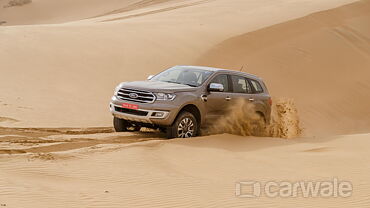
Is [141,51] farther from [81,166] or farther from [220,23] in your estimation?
[81,166]

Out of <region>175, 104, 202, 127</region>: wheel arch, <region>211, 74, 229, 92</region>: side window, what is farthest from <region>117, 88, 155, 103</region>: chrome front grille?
<region>211, 74, 229, 92</region>: side window

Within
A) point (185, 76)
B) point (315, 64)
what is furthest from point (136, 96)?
point (315, 64)

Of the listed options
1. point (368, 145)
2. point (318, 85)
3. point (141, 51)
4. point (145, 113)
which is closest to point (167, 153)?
point (145, 113)

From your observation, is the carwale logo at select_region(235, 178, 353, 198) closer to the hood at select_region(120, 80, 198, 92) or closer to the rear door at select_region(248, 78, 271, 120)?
the hood at select_region(120, 80, 198, 92)

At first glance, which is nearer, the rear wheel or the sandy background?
the sandy background

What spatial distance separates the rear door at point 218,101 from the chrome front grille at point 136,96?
4.30ft

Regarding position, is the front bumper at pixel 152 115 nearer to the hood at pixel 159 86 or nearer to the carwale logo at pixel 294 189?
the hood at pixel 159 86

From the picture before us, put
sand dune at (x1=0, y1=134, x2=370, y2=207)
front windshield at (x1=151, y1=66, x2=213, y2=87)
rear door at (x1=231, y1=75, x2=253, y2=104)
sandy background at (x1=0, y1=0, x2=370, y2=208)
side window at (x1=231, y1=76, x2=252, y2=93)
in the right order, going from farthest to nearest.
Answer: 1. side window at (x1=231, y1=76, x2=252, y2=93)
2. rear door at (x1=231, y1=75, x2=253, y2=104)
3. front windshield at (x1=151, y1=66, x2=213, y2=87)
4. sandy background at (x1=0, y1=0, x2=370, y2=208)
5. sand dune at (x1=0, y1=134, x2=370, y2=207)

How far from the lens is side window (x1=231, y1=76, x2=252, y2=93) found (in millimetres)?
12922

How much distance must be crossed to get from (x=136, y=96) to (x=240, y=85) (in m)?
2.76

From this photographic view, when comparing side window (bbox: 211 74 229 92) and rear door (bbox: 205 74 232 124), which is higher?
side window (bbox: 211 74 229 92)

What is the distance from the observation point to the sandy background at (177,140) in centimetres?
786

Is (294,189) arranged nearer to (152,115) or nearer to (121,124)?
(152,115)

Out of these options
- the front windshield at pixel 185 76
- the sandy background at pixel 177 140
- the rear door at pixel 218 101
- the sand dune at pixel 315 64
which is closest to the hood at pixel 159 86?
the front windshield at pixel 185 76
